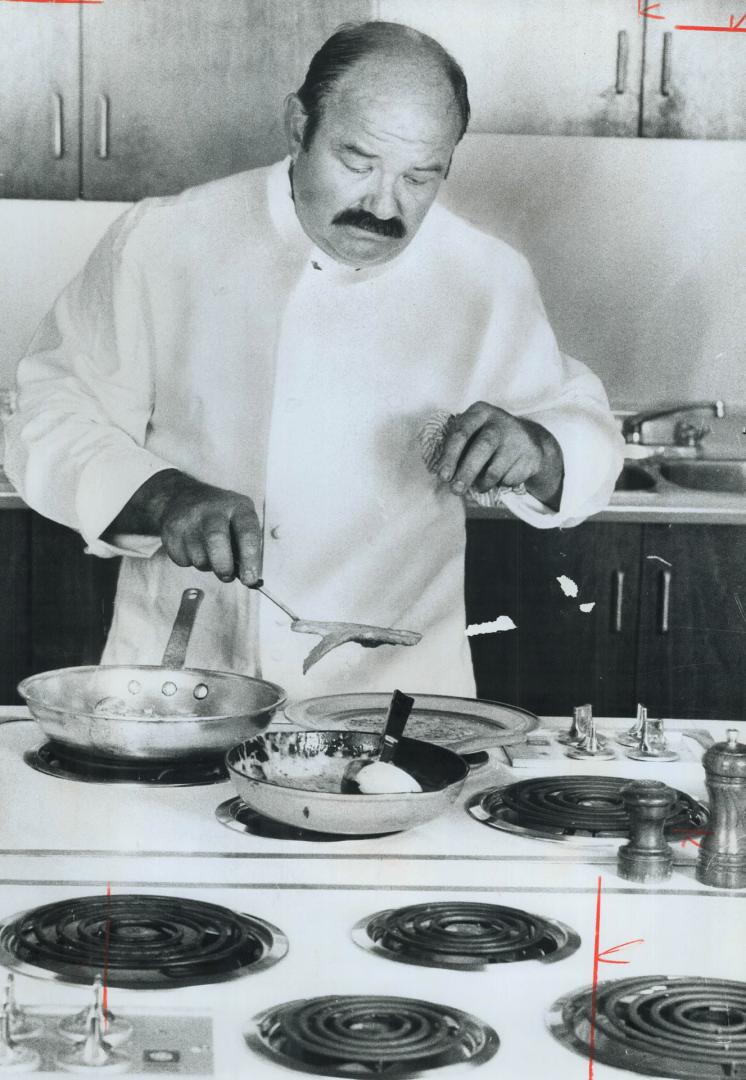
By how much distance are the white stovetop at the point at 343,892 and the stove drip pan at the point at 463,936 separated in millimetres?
15

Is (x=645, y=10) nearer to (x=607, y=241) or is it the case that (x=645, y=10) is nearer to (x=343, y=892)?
(x=607, y=241)

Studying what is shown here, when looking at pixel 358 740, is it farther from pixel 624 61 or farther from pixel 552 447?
pixel 624 61

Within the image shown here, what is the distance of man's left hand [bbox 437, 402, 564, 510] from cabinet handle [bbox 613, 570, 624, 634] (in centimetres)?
31

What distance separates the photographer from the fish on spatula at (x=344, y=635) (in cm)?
218

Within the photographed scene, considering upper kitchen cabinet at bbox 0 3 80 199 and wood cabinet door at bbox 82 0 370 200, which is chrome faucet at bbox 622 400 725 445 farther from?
upper kitchen cabinet at bbox 0 3 80 199

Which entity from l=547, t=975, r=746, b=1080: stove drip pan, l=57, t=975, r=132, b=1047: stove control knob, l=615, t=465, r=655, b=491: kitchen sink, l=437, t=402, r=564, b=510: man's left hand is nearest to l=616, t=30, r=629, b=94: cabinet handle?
l=437, t=402, r=564, b=510: man's left hand

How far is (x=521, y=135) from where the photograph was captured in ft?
7.48

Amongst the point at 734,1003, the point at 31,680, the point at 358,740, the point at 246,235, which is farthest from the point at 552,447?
the point at 734,1003

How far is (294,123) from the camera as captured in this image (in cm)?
220

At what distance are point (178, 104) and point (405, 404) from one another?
596 mm

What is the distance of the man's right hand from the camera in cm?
207

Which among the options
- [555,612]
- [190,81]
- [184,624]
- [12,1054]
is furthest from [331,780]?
[190,81]

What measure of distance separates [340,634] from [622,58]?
1.02 metres

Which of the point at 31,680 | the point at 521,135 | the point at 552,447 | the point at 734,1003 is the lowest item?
the point at 734,1003
